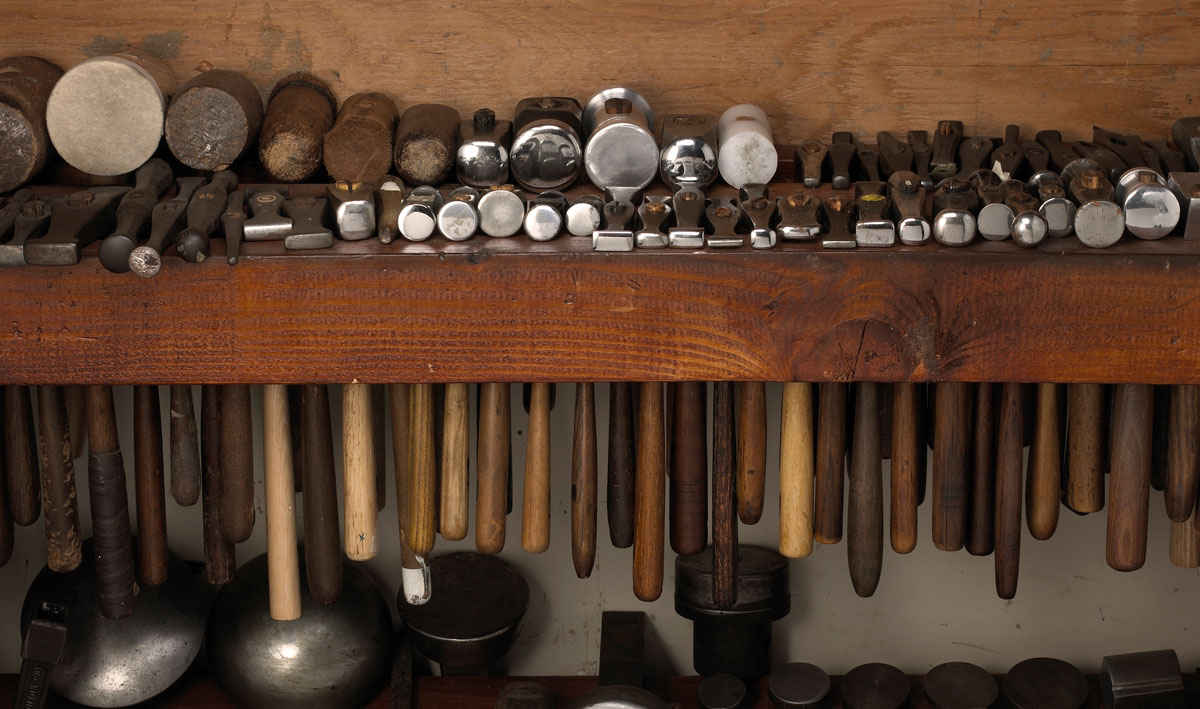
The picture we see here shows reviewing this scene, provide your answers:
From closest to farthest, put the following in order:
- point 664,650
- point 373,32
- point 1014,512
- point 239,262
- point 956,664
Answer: point 239,262 < point 1014,512 < point 373,32 < point 956,664 < point 664,650

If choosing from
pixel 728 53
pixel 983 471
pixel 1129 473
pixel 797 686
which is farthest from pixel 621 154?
pixel 797 686

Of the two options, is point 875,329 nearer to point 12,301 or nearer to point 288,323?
point 288,323

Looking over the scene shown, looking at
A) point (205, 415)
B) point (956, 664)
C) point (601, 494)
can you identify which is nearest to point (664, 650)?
point (601, 494)

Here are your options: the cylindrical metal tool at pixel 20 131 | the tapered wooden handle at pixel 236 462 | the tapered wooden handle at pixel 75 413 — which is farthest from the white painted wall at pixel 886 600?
the cylindrical metal tool at pixel 20 131

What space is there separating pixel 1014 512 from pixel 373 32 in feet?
3.02

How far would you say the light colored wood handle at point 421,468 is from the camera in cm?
130

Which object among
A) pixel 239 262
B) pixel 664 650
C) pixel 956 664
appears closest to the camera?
pixel 239 262

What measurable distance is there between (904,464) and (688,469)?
0.23 metres

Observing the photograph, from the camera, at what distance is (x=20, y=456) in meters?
1.35

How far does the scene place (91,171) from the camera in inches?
51.0

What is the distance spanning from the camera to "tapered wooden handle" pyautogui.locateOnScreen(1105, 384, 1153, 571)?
3.99 feet

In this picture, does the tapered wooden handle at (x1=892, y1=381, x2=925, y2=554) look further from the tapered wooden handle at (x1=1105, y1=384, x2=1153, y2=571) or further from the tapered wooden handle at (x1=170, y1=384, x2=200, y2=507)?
the tapered wooden handle at (x1=170, y1=384, x2=200, y2=507)

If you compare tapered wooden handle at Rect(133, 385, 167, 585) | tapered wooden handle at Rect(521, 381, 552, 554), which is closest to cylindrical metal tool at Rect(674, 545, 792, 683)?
tapered wooden handle at Rect(521, 381, 552, 554)

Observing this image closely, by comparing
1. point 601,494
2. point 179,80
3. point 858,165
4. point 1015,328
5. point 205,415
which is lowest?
point 601,494
